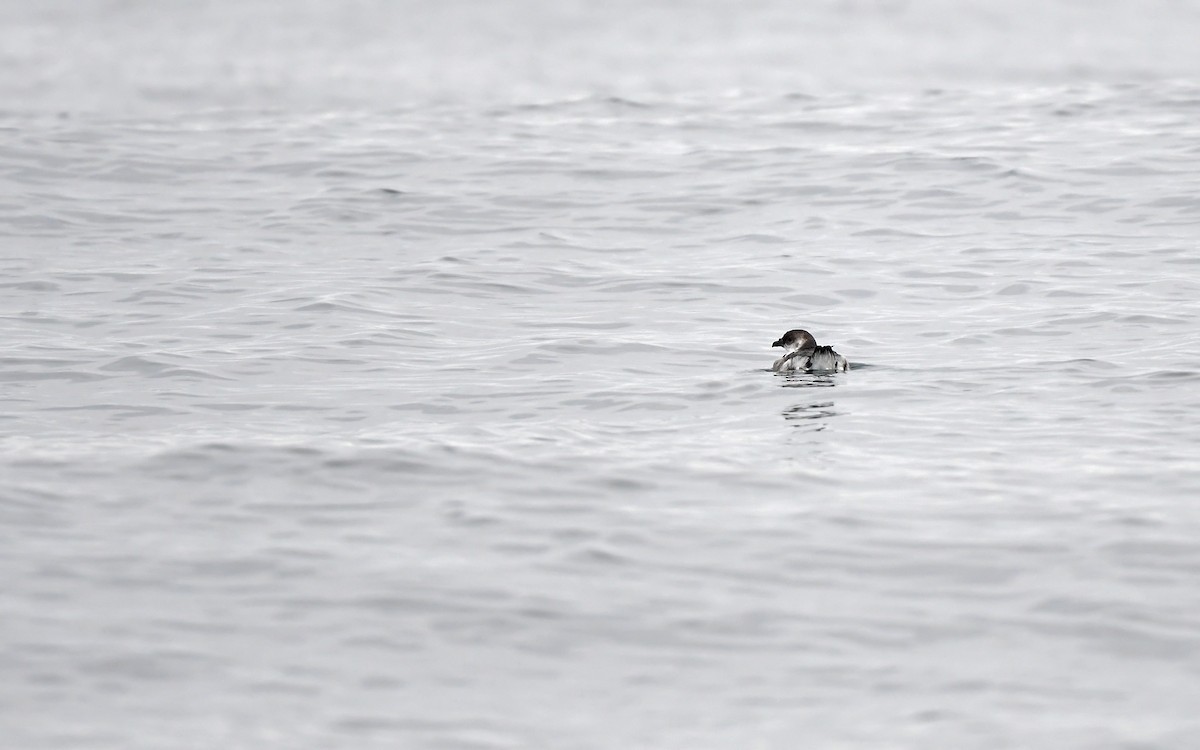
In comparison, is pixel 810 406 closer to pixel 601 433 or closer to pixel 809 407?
pixel 809 407

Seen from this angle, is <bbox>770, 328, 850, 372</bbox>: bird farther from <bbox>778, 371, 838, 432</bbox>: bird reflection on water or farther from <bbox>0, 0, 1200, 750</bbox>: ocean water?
<bbox>0, 0, 1200, 750</bbox>: ocean water

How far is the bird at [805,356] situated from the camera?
1198 centimetres

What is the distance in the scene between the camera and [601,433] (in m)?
10.8

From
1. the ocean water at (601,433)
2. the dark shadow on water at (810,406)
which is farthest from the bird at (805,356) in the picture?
the ocean water at (601,433)

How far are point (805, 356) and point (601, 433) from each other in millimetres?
2013

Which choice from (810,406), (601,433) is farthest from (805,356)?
(601,433)

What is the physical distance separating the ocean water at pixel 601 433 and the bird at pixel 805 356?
0.25 meters

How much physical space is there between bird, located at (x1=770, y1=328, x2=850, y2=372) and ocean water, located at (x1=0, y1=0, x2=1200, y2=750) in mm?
254

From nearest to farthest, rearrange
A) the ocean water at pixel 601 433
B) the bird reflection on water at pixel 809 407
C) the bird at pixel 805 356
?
1. the ocean water at pixel 601 433
2. the bird reflection on water at pixel 809 407
3. the bird at pixel 805 356

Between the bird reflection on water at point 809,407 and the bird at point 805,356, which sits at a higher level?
the bird at point 805,356

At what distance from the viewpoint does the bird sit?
39.3 feet

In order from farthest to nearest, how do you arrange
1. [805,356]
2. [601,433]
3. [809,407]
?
[805,356]
[809,407]
[601,433]

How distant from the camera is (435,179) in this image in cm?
2166

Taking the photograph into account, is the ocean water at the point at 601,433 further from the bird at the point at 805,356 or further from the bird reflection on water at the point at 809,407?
the bird at the point at 805,356
